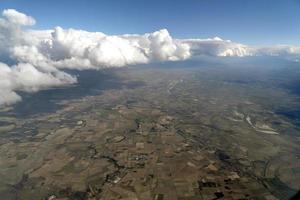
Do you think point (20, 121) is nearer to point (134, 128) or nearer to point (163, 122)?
point (134, 128)

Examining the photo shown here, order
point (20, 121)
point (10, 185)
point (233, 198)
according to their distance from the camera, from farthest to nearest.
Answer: point (20, 121)
point (10, 185)
point (233, 198)

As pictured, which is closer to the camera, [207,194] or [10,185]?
[207,194]

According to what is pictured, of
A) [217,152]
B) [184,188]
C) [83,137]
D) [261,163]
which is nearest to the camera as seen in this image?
[184,188]

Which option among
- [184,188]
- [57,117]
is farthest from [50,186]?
[57,117]

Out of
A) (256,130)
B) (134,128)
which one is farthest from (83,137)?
(256,130)

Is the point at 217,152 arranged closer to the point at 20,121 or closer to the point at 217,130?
the point at 217,130

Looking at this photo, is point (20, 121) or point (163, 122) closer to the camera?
point (163, 122)
